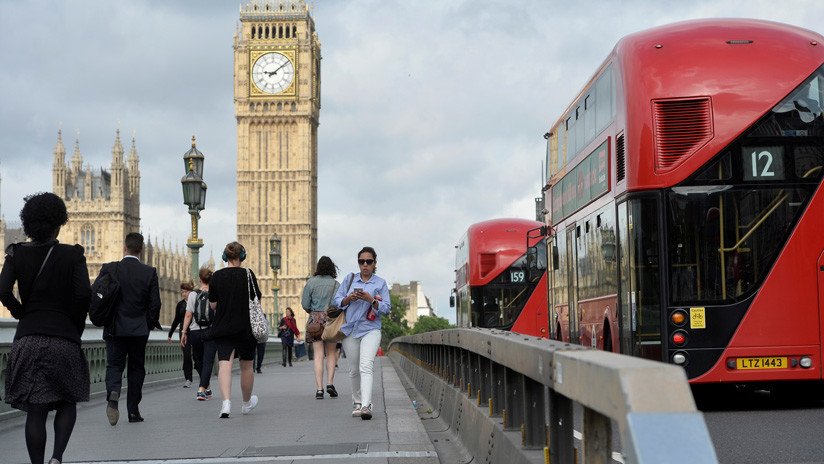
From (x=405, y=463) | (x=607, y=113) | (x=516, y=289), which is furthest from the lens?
(x=516, y=289)

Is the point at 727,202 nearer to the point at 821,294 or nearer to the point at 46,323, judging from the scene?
the point at 821,294

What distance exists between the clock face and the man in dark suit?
3608 inches

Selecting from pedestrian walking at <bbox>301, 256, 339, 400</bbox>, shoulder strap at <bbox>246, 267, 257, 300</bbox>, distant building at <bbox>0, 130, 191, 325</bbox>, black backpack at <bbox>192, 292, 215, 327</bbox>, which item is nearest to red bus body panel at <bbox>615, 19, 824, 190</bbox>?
shoulder strap at <bbox>246, 267, 257, 300</bbox>

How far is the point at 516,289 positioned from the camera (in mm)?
26234

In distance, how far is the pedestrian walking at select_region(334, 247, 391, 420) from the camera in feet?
37.7

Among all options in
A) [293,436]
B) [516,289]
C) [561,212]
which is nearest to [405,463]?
[293,436]

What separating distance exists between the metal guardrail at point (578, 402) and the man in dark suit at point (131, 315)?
2.95 meters

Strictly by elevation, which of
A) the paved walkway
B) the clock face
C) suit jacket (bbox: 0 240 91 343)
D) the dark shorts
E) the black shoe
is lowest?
the paved walkway

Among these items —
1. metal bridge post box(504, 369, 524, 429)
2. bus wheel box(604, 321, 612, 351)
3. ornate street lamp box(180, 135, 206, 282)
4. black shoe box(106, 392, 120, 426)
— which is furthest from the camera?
ornate street lamp box(180, 135, 206, 282)

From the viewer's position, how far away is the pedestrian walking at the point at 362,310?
1150cm

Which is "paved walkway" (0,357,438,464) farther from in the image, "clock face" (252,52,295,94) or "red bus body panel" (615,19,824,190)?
"clock face" (252,52,295,94)

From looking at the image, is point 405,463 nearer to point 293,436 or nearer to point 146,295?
point 293,436

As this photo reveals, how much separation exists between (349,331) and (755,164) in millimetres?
3920

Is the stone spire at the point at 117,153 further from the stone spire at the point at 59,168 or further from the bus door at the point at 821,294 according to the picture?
the bus door at the point at 821,294
